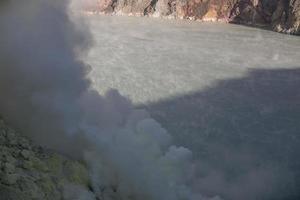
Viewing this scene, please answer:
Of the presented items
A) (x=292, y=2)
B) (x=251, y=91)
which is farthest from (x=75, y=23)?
(x=292, y=2)

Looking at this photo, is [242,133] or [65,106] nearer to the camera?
[65,106]

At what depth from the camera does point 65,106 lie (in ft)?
20.6

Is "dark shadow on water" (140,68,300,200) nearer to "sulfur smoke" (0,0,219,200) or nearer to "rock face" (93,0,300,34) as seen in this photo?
"sulfur smoke" (0,0,219,200)

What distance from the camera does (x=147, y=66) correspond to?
22359 millimetres

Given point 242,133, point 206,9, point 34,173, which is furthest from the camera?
point 206,9

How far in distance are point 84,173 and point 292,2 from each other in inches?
1434

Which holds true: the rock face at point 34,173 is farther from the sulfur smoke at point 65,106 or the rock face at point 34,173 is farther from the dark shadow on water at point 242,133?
the dark shadow on water at point 242,133

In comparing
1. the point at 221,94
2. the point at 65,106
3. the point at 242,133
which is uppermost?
the point at 65,106

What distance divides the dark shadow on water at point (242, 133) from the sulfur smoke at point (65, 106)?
388 cm

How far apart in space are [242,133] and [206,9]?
3145 centimetres

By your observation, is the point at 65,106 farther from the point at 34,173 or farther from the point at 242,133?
the point at 242,133

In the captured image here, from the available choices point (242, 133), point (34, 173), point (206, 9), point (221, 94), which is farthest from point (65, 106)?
point (206, 9)

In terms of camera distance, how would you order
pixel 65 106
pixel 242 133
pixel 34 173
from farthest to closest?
pixel 242 133 < pixel 65 106 < pixel 34 173

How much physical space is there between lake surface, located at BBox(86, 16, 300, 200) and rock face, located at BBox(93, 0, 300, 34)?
8.29 metres
